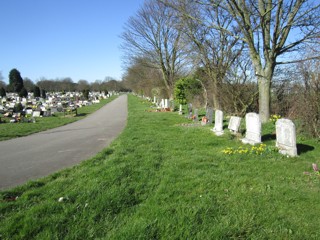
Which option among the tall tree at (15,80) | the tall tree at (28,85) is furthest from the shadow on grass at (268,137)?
the tall tree at (28,85)

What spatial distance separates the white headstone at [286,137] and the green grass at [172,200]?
Result: 0.95ft

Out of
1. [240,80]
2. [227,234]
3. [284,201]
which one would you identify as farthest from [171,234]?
[240,80]

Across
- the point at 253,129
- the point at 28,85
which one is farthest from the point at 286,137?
the point at 28,85

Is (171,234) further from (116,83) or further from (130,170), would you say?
(116,83)

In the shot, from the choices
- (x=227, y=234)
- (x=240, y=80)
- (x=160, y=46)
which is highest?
(x=160, y=46)

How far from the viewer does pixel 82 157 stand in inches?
300

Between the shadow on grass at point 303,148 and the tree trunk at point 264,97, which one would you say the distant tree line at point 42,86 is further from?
the shadow on grass at point 303,148

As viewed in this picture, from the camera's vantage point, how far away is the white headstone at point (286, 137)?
6812 millimetres

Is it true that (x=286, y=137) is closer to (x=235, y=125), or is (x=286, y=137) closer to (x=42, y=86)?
(x=235, y=125)

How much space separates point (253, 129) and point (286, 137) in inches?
57.0

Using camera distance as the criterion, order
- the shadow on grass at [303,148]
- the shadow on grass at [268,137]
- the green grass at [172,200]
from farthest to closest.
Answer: the shadow on grass at [268,137]
the shadow on grass at [303,148]
the green grass at [172,200]

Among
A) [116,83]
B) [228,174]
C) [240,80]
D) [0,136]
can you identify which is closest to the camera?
[228,174]

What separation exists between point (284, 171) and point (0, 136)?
1134 centimetres

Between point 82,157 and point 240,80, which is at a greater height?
point 240,80
